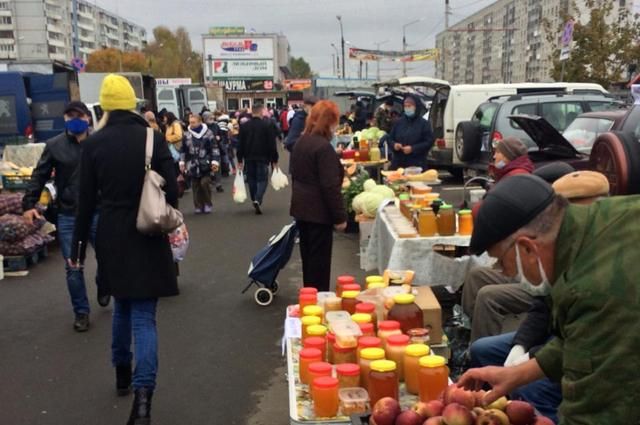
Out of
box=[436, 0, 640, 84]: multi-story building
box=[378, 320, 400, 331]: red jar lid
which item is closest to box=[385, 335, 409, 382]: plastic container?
box=[378, 320, 400, 331]: red jar lid

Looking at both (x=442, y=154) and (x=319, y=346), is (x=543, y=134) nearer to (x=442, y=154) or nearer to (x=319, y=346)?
(x=319, y=346)

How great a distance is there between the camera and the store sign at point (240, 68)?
257 ft

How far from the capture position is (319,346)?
319cm

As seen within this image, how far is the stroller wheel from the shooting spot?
658cm

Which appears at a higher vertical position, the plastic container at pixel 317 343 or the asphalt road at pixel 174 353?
the plastic container at pixel 317 343

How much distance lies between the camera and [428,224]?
17.9ft

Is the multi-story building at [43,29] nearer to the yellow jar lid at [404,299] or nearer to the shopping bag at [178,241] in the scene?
the shopping bag at [178,241]

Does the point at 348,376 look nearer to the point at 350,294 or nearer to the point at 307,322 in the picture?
the point at 307,322

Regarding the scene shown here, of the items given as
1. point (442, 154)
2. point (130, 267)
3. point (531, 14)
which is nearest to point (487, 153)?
point (442, 154)

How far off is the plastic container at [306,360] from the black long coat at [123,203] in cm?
123

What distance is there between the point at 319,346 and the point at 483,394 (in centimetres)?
92

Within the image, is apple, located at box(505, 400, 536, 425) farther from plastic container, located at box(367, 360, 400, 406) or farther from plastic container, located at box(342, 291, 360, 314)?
plastic container, located at box(342, 291, 360, 314)

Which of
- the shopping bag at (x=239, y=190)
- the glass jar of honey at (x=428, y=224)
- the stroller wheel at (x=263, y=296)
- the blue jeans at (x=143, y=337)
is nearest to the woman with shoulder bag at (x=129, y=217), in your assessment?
the blue jeans at (x=143, y=337)

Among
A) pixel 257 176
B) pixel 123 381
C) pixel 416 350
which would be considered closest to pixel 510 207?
pixel 416 350
